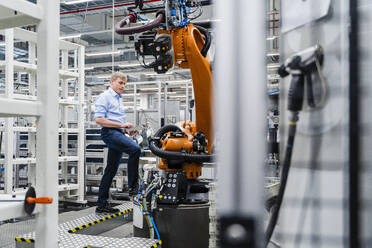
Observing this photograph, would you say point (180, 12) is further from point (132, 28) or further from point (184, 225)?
point (184, 225)

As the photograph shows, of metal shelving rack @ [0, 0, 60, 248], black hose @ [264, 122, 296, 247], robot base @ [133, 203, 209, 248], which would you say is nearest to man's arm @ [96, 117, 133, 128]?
robot base @ [133, 203, 209, 248]

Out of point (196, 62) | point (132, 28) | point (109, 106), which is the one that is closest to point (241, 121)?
point (132, 28)

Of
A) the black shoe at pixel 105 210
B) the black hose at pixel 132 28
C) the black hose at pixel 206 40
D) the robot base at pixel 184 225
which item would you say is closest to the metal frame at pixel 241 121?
the black hose at pixel 132 28

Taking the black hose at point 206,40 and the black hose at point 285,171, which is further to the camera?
the black hose at point 206,40

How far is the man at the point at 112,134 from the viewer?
4.47 meters

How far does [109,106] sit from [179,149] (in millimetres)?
1548

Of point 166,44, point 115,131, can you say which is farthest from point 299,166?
point 115,131

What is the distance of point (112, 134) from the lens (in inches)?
177

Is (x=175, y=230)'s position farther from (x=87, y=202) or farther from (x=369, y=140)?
(x=87, y=202)

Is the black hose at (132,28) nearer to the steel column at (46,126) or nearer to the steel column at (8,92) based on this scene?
the steel column at (46,126)

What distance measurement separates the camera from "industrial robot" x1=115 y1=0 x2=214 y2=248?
120 inches

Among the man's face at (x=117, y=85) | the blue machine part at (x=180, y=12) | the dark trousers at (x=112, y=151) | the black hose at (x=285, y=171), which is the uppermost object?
the blue machine part at (x=180, y=12)

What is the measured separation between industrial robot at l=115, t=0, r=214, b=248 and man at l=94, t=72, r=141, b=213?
932 millimetres

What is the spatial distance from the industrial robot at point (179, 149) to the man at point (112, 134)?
36.7 inches
